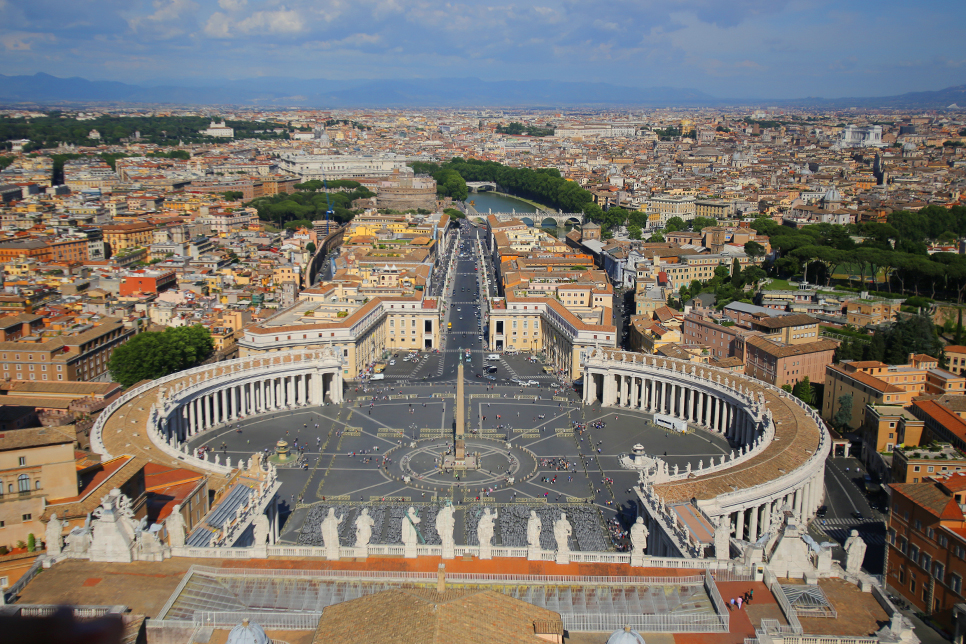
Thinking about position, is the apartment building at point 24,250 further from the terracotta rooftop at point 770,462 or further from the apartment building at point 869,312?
the apartment building at point 869,312

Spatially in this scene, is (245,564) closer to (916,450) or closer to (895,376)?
(916,450)

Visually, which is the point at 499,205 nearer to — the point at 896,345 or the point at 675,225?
the point at 675,225

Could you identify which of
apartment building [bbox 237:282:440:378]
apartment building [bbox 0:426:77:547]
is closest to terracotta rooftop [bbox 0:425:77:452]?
apartment building [bbox 0:426:77:547]

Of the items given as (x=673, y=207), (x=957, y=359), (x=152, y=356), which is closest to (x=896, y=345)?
(x=957, y=359)

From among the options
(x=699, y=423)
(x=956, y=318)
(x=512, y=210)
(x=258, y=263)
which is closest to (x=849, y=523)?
(x=699, y=423)

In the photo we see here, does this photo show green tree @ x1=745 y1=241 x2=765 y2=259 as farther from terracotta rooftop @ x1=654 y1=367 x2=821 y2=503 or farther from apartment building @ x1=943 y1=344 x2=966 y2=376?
terracotta rooftop @ x1=654 y1=367 x2=821 y2=503

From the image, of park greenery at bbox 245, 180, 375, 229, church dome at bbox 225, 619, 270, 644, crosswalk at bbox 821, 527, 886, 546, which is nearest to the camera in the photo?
church dome at bbox 225, 619, 270, 644
